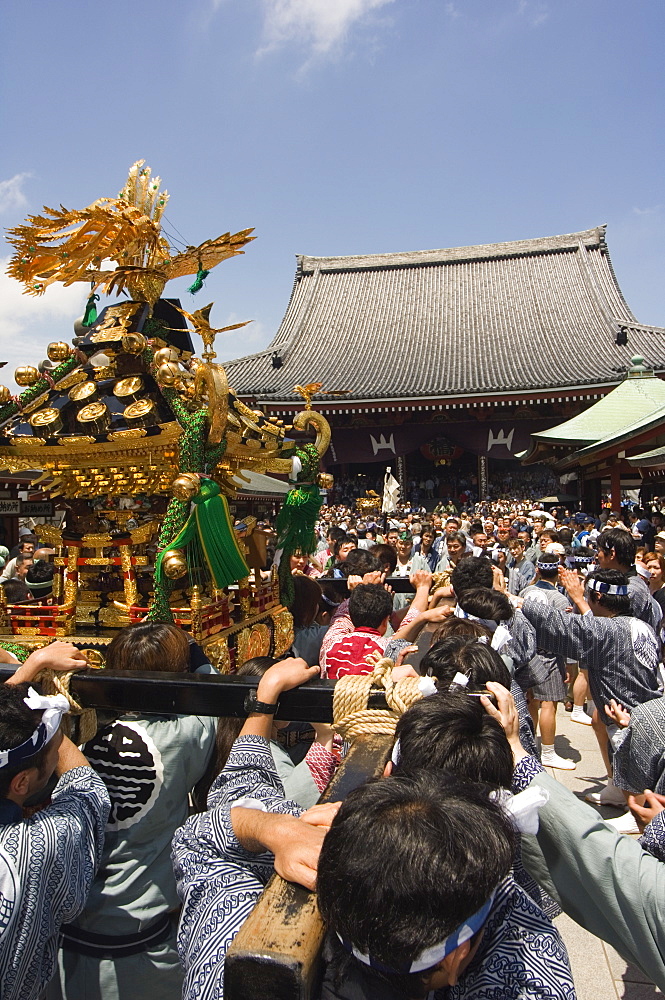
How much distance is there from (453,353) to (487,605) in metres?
20.8

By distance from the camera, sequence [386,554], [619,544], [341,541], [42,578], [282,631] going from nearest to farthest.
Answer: [619,544]
[282,631]
[42,578]
[386,554]
[341,541]

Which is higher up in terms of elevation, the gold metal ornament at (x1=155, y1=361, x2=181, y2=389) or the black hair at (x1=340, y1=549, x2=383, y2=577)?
the gold metal ornament at (x1=155, y1=361, x2=181, y2=389)

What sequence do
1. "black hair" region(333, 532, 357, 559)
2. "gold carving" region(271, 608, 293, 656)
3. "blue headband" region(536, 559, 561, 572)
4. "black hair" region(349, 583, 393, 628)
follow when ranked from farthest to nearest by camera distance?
"black hair" region(333, 532, 357, 559)
"gold carving" region(271, 608, 293, 656)
"blue headband" region(536, 559, 561, 572)
"black hair" region(349, 583, 393, 628)

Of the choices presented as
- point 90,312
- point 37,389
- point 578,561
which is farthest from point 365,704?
point 578,561

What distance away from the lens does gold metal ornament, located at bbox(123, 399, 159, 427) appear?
135 inches

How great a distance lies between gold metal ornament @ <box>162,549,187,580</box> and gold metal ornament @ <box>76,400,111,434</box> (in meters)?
0.89

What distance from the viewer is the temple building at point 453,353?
19844 mm

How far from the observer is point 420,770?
0.98 metres

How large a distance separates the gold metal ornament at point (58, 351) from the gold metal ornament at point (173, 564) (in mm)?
1516

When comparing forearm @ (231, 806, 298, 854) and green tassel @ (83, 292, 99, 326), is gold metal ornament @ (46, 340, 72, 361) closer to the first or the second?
green tassel @ (83, 292, 99, 326)

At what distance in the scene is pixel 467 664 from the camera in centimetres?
184

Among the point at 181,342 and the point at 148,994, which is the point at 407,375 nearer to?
the point at 181,342

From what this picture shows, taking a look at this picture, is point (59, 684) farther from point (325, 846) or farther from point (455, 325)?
point (455, 325)

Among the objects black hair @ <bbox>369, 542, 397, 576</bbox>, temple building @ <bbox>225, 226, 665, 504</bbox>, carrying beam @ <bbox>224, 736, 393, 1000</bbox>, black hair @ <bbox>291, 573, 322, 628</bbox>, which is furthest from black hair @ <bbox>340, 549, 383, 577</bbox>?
temple building @ <bbox>225, 226, 665, 504</bbox>
